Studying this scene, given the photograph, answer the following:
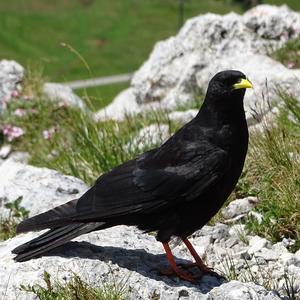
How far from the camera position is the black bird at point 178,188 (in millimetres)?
5332

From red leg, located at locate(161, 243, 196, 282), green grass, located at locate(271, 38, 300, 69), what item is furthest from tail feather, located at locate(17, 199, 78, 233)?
green grass, located at locate(271, 38, 300, 69)

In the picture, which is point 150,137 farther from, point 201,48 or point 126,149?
point 201,48

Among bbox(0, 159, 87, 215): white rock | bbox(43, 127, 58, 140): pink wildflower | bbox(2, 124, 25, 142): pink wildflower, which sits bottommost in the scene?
bbox(2, 124, 25, 142): pink wildflower

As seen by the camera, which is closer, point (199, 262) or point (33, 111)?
point (199, 262)

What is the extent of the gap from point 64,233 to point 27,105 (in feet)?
19.4

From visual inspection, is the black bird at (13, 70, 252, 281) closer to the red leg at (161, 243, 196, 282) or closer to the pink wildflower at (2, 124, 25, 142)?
the red leg at (161, 243, 196, 282)

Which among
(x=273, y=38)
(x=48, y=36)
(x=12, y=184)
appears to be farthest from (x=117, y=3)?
(x=12, y=184)

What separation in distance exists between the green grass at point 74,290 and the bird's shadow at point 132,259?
0.33 m

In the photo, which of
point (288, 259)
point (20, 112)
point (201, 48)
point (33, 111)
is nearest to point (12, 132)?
point (20, 112)

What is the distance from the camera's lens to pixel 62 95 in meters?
11.9

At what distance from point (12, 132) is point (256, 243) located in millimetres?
5264

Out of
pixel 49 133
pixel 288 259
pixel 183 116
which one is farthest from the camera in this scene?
pixel 49 133

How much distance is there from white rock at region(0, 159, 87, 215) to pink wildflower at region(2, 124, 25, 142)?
10.5ft

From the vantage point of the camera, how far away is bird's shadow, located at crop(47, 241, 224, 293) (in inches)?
213
